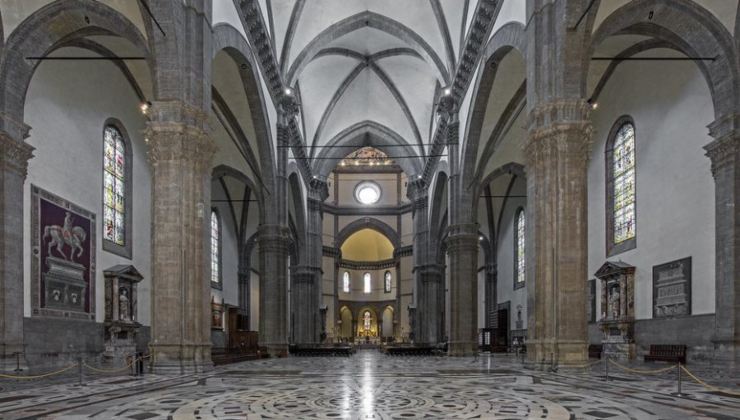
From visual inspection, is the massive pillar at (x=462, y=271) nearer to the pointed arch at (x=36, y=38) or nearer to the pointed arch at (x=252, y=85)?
the pointed arch at (x=252, y=85)

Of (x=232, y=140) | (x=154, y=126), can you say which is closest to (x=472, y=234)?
(x=232, y=140)

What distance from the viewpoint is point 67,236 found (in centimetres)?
1775

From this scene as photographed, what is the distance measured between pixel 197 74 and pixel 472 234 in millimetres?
15165

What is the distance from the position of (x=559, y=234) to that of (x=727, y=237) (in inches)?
167

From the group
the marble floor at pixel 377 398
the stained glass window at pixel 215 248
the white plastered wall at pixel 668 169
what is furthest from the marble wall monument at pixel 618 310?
the stained glass window at pixel 215 248

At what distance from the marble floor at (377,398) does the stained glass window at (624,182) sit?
8.27 m

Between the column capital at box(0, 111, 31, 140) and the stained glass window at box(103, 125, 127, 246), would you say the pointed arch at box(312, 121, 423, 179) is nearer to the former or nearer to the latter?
the stained glass window at box(103, 125, 127, 246)

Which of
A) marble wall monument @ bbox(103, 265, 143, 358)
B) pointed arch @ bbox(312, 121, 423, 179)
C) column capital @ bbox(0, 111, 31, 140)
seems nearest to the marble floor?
column capital @ bbox(0, 111, 31, 140)

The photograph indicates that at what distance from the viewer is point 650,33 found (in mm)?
16453

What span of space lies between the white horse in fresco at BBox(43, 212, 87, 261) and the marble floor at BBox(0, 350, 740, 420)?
522 centimetres

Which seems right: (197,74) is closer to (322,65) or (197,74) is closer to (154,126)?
(154,126)

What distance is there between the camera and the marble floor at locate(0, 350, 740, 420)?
7.89 meters

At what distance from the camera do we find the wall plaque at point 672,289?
17.2 metres

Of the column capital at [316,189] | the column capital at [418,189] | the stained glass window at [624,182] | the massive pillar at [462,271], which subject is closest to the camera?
the stained glass window at [624,182]
